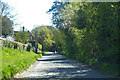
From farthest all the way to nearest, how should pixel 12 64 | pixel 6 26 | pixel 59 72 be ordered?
pixel 6 26 < pixel 59 72 < pixel 12 64

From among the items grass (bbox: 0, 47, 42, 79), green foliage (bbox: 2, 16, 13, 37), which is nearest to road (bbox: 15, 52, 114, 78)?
grass (bbox: 0, 47, 42, 79)

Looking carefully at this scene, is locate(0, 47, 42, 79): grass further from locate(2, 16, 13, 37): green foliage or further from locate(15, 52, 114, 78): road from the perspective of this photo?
locate(2, 16, 13, 37): green foliage

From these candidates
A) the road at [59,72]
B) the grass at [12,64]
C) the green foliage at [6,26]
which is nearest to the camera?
the grass at [12,64]

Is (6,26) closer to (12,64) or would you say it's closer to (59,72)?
(59,72)

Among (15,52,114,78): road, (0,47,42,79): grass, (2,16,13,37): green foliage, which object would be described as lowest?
(15,52,114,78): road

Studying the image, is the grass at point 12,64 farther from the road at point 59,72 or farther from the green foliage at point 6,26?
the green foliage at point 6,26

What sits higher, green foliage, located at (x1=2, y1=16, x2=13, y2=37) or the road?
green foliage, located at (x1=2, y1=16, x2=13, y2=37)

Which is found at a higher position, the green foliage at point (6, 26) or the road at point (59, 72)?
the green foliage at point (6, 26)

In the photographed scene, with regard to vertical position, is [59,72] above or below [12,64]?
below

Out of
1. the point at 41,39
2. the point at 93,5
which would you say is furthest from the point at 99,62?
the point at 41,39

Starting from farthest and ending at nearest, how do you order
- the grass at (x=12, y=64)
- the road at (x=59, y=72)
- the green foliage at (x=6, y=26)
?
the green foliage at (x=6, y=26), the road at (x=59, y=72), the grass at (x=12, y=64)

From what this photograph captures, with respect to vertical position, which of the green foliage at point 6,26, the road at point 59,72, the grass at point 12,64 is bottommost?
the road at point 59,72

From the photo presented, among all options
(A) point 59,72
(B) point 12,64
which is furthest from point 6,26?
(B) point 12,64

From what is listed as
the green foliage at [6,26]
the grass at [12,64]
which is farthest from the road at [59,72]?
the green foliage at [6,26]
